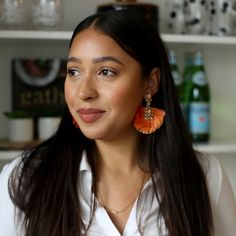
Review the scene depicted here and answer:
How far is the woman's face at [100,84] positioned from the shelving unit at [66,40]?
55cm

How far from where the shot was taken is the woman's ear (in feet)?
3.65

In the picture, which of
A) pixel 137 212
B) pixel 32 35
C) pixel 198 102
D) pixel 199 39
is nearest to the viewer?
pixel 137 212

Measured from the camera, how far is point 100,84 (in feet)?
3.29

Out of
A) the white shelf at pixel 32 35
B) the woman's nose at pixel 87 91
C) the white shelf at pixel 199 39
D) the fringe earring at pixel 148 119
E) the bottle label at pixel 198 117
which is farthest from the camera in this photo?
the bottle label at pixel 198 117

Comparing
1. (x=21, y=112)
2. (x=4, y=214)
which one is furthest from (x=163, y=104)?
(x=21, y=112)

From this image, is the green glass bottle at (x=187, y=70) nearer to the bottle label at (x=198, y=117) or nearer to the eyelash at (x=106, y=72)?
the bottle label at (x=198, y=117)

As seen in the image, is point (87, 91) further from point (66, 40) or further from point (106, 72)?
point (66, 40)

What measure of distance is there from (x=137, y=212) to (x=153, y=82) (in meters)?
0.29

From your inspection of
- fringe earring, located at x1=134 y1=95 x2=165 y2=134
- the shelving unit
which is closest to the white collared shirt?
fringe earring, located at x1=134 y1=95 x2=165 y2=134

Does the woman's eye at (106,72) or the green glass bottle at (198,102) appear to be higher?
the woman's eye at (106,72)

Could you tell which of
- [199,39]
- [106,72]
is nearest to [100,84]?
[106,72]

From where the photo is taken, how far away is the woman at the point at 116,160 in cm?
102

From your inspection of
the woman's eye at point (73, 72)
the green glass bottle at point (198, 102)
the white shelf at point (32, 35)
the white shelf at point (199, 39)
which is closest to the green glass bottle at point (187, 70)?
the green glass bottle at point (198, 102)

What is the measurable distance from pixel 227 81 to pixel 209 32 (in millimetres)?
278
